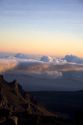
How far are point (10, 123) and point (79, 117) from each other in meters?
23.7

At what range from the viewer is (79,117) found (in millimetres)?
189875

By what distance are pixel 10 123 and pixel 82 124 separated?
90.7 ft

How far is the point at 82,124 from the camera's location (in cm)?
18000

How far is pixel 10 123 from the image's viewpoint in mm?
194750

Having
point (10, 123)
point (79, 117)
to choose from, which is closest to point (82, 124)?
point (79, 117)

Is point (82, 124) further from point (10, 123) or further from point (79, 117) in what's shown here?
point (10, 123)

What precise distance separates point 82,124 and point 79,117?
392 inches

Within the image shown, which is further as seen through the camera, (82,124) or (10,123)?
(10,123)
